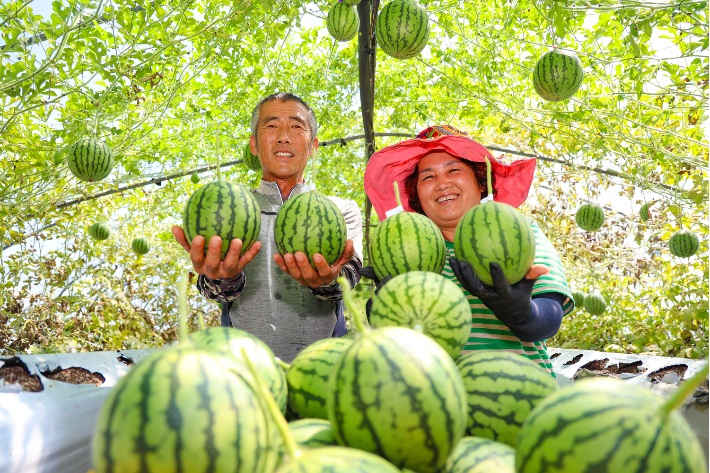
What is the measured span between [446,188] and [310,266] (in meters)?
0.92

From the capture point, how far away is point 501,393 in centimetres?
103

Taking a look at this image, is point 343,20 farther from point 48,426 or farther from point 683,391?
point 683,391

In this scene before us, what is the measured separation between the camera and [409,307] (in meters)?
1.25

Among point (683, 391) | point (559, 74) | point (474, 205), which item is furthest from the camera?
point (559, 74)

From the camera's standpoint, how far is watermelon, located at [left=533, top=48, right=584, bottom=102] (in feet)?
12.5

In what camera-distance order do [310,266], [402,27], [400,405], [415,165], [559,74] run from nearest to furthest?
[400,405] → [310,266] → [415,165] → [402,27] → [559,74]

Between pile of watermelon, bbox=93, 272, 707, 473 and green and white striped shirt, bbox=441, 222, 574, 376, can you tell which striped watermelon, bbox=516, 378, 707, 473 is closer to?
pile of watermelon, bbox=93, 272, 707, 473

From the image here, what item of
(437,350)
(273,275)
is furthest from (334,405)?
(273,275)

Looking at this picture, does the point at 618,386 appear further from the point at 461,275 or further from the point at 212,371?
the point at 461,275

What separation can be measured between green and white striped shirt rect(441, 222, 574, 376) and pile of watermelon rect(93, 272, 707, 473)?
1.29 meters

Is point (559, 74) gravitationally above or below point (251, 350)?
above

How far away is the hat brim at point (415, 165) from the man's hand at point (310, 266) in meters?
0.78

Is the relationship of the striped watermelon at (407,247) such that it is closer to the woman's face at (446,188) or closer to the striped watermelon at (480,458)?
the woman's face at (446,188)

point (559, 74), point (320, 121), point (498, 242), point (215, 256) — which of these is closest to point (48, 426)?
point (215, 256)
